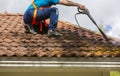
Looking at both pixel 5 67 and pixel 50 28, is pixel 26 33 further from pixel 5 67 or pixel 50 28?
pixel 5 67

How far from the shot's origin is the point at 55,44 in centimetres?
891

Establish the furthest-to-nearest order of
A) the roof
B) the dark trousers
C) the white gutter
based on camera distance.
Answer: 1. the dark trousers
2. the roof
3. the white gutter

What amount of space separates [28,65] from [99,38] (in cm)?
248

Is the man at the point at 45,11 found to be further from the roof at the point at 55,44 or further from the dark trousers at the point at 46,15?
the roof at the point at 55,44

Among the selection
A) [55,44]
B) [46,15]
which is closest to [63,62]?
[55,44]

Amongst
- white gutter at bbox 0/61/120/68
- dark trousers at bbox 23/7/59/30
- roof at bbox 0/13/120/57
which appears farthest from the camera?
dark trousers at bbox 23/7/59/30

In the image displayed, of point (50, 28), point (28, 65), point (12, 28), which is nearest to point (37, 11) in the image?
point (50, 28)

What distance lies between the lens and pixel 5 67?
26.0 feet

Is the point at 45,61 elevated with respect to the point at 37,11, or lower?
lower

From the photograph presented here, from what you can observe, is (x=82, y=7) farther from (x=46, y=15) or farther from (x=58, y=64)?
(x=58, y=64)

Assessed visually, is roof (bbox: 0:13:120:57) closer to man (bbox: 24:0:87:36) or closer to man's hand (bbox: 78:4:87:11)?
man (bbox: 24:0:87:36)

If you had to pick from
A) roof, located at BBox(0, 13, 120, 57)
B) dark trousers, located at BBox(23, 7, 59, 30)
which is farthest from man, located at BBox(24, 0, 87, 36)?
roof, located at BBox(0, 13, 120, 57)

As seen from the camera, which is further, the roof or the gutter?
the roof

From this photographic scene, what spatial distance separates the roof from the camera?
8.21 m
